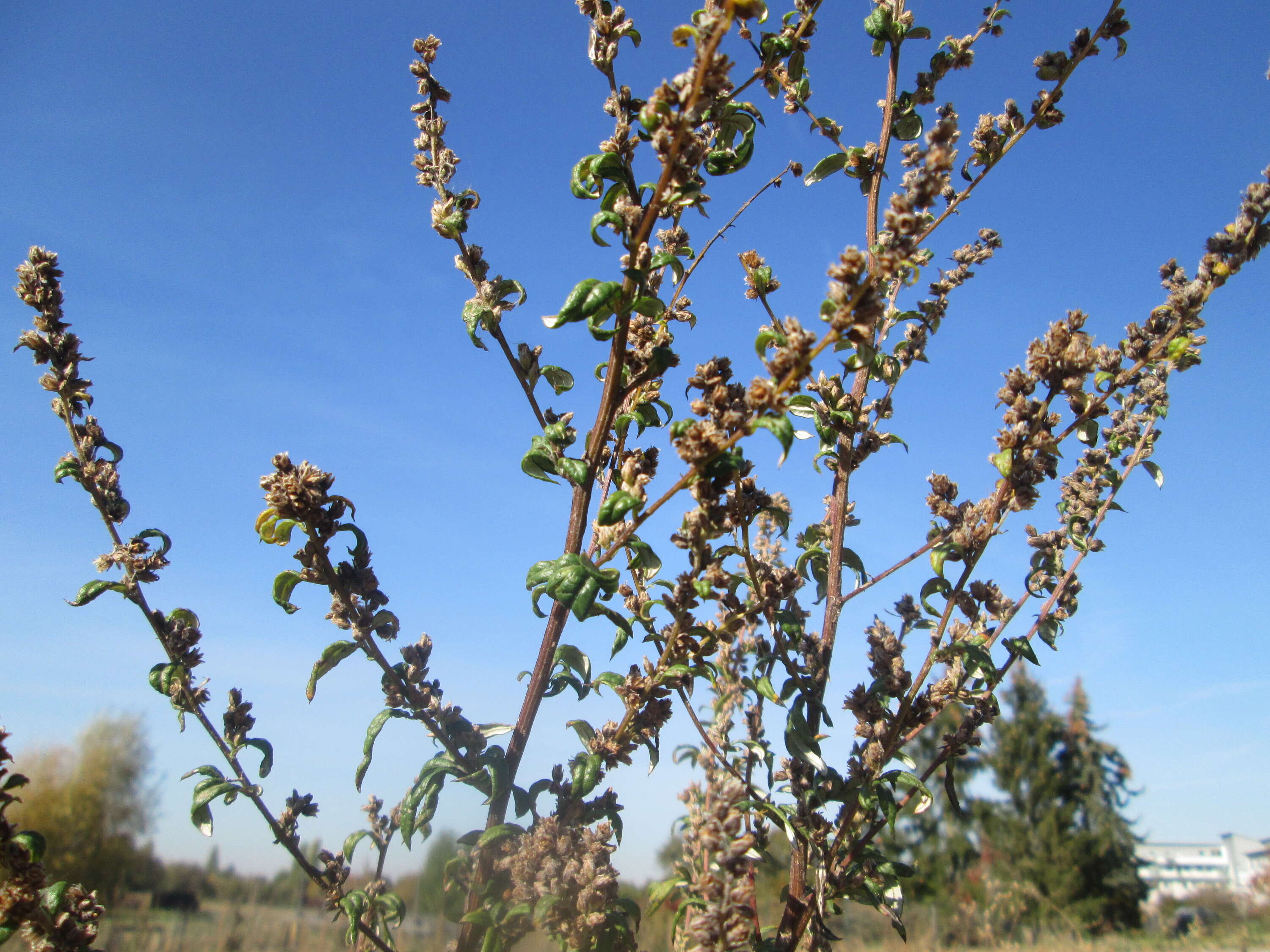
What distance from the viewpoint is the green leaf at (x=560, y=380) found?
1872mm

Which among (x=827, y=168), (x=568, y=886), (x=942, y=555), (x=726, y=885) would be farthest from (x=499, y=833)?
(x=827, y=168)

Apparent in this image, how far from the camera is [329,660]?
1640 millimetres

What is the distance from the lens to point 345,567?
169cm

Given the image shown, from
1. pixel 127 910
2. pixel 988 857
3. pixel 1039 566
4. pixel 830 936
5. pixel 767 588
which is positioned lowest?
pixel 988 857

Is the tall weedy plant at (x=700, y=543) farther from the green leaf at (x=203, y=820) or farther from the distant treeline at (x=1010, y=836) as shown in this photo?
the distant treeline at (x=1010, y=836)

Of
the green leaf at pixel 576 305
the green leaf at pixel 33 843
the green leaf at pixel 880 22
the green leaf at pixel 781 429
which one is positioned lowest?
the green leaf at pixel 33 843

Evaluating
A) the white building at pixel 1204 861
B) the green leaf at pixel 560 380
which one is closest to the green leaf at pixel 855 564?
the green leaf at pixel 560 380

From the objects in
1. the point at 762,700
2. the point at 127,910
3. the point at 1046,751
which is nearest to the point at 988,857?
the point at 1046,751

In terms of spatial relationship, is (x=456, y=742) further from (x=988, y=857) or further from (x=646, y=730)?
(x=988, y=857)

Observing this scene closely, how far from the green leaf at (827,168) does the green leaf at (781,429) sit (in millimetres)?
1359

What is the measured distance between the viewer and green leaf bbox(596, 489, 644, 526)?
1375 mm

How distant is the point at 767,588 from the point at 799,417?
0.52 meters

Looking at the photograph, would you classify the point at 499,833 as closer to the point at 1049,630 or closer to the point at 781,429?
the point at 781,429

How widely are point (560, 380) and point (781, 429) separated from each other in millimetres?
800
